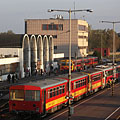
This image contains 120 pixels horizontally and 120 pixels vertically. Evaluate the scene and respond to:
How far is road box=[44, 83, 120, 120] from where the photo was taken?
79.6ft

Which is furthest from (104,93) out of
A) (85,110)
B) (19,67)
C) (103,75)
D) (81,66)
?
(81,66)

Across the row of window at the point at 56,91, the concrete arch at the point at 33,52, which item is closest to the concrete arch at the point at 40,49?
the concrete arch at the point at 33,52

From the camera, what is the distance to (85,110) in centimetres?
2702

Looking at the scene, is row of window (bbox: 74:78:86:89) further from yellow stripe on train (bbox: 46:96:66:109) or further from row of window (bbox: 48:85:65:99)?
yellow stripe on train (bbox: 46:96:66:109)

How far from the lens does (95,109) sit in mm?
27547

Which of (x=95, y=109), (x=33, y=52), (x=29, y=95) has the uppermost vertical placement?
(x=33, y=52)

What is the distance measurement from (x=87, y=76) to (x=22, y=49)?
75.4 ft

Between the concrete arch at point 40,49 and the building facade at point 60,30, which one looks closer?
the concrete arch at point 40,49

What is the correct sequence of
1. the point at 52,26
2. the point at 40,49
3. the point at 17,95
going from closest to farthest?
1. the point at 17,95
2. the point at 40,49
3. the point at 52,26

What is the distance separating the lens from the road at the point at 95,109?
24266mm

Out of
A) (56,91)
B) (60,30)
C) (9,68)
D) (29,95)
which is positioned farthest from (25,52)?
(60,30)

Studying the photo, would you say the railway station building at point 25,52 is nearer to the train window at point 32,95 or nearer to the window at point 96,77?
the window at point 96,77

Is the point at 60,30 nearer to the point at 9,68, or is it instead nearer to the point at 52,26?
the point at 52,26

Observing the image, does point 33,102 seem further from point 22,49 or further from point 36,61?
point 36,61
